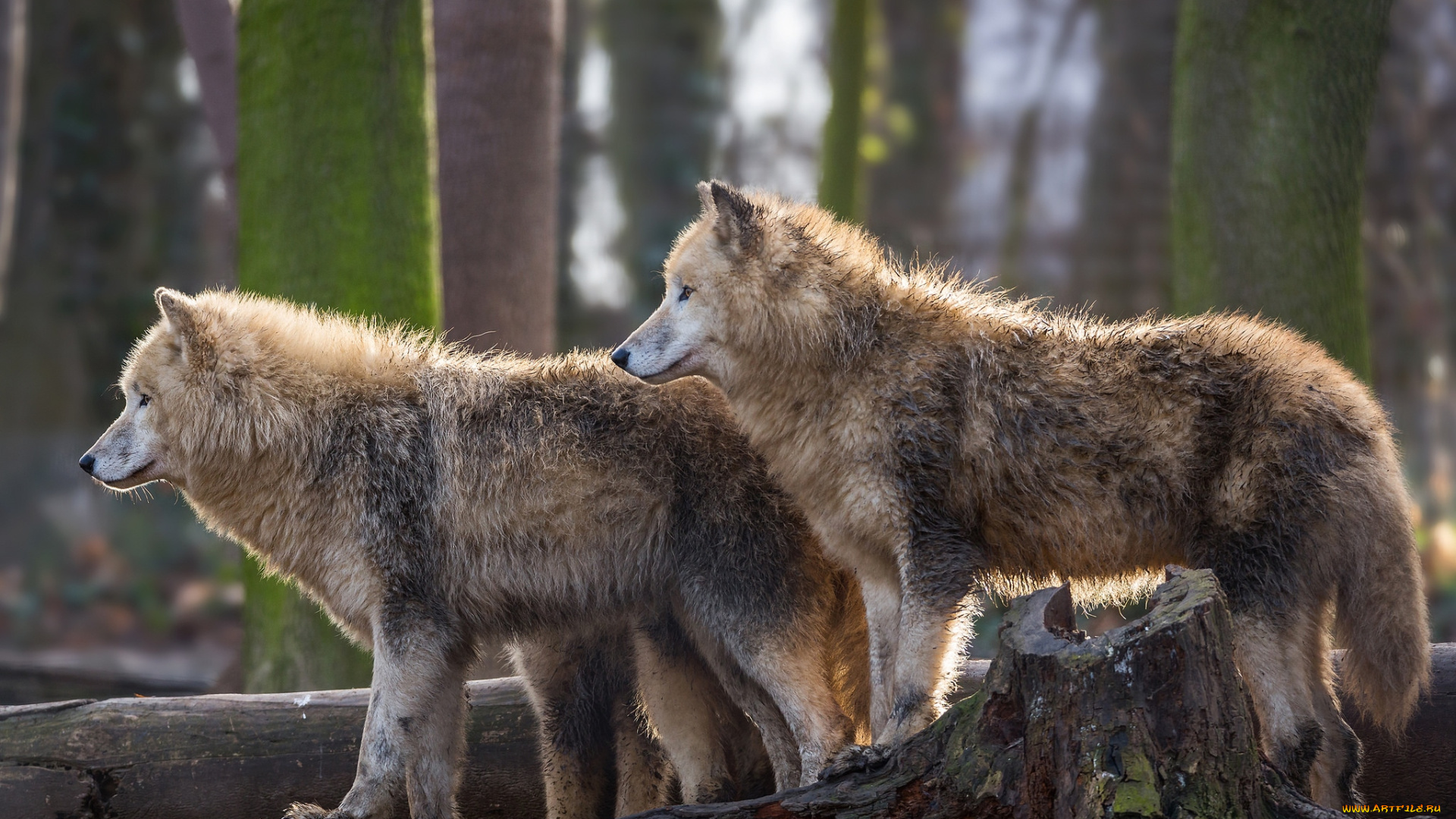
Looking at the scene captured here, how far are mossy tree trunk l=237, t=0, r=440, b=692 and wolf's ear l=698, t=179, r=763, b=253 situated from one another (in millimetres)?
2507

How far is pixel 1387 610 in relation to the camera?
4.31 meters

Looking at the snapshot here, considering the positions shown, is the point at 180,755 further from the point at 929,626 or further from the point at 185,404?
the point at 929,626

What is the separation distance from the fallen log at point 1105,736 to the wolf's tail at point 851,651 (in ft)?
5.53

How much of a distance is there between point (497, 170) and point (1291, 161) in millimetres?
4906

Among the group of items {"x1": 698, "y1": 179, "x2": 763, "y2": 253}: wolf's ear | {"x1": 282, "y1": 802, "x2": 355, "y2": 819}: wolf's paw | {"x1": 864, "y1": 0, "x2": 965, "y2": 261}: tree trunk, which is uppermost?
{"x1": 864, "y1": 0, "x2": 965, "y2": 261}: tree trunk

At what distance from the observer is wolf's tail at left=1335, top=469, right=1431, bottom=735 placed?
14.0 feet

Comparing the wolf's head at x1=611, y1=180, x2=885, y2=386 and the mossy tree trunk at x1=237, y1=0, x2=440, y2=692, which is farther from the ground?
the mossy tree trunk at x1=237, y1=0, x2=440, y2=692

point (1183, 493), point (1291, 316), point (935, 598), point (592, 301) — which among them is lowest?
point (935, 598)

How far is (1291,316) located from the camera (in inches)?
259

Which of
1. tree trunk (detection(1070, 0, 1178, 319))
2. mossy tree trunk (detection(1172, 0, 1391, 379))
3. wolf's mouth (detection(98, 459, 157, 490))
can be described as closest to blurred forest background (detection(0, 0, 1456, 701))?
tree trunk (detection(1070, 0, 1178, 319))

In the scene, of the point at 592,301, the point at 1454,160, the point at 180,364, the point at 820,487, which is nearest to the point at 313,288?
the point at 180,364

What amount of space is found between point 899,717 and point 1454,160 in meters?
14.8

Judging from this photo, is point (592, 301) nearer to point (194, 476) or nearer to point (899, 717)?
point (194, 476)

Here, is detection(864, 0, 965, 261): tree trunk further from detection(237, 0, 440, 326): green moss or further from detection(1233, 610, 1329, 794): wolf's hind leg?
detection(1233, 610, 1329, 794): wolf's hind leg
